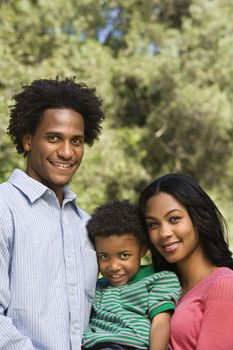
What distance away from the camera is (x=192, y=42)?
606 inches

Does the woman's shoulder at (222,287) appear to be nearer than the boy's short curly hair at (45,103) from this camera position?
Yes

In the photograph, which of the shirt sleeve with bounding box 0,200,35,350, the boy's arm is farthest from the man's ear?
the boy's arm

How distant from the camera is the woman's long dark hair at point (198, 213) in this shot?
9.74 ft

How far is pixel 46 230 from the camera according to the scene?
2.62 m

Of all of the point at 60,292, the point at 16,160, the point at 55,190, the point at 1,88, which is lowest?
the point at 60,292

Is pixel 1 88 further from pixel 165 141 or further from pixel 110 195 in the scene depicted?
pixel 165 141

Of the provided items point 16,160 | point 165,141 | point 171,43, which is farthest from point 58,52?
point 16,160

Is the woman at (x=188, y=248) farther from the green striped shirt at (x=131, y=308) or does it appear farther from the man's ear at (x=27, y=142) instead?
the man's ear at (x=27, y=142)

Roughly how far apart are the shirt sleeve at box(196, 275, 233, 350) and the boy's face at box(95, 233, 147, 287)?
50cm

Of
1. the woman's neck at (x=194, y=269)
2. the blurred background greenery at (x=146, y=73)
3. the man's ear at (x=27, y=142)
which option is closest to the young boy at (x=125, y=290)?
the woman's neck at (x=194, y=269)

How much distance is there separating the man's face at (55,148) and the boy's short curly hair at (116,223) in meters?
0.31

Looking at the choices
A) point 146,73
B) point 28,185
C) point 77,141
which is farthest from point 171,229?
point 146,73

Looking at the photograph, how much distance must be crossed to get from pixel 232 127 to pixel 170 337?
13.4m

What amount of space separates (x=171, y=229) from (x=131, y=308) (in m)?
0.39
